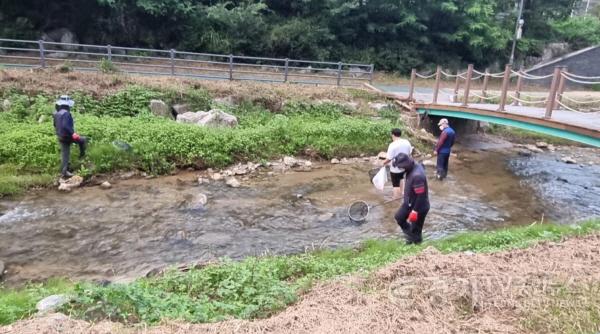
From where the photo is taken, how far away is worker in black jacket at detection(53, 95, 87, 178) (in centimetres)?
1084

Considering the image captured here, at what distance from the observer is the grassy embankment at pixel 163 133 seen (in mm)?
11836

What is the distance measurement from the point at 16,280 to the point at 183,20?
813 inches

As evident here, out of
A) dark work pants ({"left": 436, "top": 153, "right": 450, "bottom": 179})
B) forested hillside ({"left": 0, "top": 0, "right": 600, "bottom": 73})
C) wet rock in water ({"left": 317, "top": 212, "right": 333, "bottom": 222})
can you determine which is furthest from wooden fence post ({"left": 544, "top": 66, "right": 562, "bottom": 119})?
forested hillside ({"left": 0, "top": 0, "right": 600, "bottom": 73})

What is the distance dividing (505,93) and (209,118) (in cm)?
935

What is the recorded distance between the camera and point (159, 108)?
15289 millimetres

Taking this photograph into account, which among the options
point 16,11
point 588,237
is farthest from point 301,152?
point 16,11

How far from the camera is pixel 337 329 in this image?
441cm

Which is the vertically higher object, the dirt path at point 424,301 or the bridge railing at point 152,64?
the bridge railing at point 152,64

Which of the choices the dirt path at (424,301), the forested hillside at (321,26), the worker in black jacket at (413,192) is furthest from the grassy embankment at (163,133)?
the forested hillside at (321,26)

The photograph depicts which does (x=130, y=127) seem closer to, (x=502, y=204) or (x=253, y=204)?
(x=253, y=204)

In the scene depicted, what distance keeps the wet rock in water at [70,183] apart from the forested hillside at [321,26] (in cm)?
1383

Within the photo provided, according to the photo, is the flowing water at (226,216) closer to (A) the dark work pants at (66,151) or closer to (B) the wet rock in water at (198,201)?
(B) the wet rock in water at (198,201)

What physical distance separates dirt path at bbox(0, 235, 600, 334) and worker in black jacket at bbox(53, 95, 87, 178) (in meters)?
7.46

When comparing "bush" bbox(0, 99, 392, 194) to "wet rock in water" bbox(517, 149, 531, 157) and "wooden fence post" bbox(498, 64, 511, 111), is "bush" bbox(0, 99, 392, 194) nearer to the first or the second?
"wooden fence post" bbox(498, 64, 511, 111)
